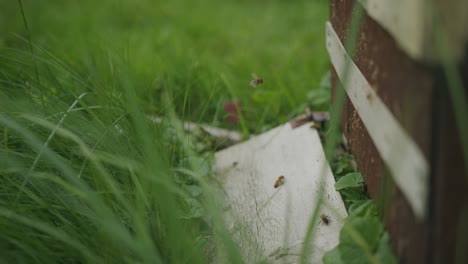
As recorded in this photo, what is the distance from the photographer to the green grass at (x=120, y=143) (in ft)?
4.57

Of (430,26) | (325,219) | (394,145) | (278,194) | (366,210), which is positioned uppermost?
(430,26)

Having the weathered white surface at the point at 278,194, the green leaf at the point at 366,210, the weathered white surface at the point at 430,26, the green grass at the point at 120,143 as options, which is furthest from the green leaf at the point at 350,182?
the weathered white surface at the point at 430,26

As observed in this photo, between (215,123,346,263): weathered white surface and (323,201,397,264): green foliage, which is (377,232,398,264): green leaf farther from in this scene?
(215,123,346,263): weathered white surface

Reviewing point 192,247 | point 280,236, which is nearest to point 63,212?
point 192,247

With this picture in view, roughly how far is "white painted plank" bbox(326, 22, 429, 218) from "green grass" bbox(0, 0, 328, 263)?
43cm

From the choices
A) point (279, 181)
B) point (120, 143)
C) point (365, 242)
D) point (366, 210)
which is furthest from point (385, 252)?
point (120, 143)

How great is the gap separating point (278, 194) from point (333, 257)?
1.73 ft

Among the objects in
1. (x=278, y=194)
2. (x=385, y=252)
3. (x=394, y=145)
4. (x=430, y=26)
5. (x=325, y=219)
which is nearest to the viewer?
(x=430, y=26)

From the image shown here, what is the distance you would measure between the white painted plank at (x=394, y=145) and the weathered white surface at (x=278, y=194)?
6.1 inches

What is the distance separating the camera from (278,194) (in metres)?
1.90

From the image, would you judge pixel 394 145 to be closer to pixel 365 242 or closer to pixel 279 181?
pixel 365 242

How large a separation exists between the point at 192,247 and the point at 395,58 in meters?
0.66

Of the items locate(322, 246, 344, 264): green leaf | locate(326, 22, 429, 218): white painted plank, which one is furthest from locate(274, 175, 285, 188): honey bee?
Result: locate(322, 246, 344, 264): green leaf

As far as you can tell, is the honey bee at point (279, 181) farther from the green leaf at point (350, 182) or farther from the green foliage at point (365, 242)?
the green foliage at point (365, 242)
